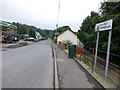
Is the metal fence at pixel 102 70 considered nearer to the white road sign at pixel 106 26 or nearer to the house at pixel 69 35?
the white road sign at pixel 106 26

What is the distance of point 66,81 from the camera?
→ 3771 millimetres

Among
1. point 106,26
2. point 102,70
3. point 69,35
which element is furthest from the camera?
point 69,35

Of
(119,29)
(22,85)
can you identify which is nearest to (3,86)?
(22,85)

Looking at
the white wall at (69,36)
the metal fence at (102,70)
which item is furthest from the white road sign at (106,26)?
the white wall at (69,36)

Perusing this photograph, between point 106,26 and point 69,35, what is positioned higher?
point 69,35

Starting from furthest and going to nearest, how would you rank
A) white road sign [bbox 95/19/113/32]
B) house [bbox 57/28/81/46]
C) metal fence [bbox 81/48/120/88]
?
house [bbox 57/28/81/46] → metal fence [bbox 81/48/120/88] → white road sign [bbox 95/19/113/32]

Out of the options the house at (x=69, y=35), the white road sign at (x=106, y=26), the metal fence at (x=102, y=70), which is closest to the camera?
the white road sign at (x=106, y=26)

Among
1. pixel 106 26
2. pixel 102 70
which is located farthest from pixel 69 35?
pixel 106 26

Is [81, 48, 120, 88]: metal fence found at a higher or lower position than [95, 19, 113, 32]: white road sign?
lower

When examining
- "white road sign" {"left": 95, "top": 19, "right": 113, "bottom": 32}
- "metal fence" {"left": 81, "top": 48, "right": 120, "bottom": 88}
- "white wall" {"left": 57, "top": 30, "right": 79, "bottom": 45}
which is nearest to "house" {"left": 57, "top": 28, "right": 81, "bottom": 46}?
"white wall" {"left": 57, "top": 30, "right": 79, "bottom": 45}

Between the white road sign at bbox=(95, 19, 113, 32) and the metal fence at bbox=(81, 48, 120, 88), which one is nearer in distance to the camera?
the white road sign at bbox=(95, 19, 113, 32)

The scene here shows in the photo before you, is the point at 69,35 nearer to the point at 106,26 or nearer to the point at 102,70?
the point at 102,70

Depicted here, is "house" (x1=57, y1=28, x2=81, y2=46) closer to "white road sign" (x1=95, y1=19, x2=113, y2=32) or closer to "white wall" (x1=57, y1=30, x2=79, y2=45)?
"white wall" (x1=57, y1=30, x2=79, y2=45)

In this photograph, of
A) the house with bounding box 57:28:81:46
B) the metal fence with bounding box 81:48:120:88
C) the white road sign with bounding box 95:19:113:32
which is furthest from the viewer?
the house with bounding box 57:28:81:46
